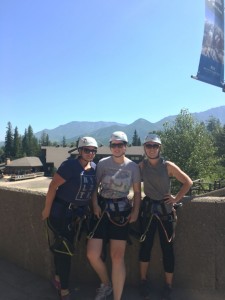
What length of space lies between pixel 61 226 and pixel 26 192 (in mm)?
1132

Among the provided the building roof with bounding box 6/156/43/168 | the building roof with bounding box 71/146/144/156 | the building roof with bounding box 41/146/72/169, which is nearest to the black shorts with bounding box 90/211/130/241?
the building roof with bounding box 71/146/144/156

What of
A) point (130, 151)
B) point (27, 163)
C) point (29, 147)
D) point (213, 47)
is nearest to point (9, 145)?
point (29, 147)

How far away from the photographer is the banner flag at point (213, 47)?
30.7 ft

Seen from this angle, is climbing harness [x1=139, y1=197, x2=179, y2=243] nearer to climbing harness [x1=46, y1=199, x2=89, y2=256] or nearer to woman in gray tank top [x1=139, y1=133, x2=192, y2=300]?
woman in gray tank top [x1=139, y1=133, x2=192, y2=300]

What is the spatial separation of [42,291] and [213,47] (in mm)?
7879

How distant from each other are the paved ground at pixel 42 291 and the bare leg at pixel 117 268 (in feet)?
1.28

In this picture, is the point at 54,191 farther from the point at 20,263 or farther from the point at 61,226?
the point at 20,263

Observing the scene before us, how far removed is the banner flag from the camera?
9.35m

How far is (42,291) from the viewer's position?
4.26m

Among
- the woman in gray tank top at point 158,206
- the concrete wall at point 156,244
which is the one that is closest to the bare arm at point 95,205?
the woman in gray tank top at point 158,206

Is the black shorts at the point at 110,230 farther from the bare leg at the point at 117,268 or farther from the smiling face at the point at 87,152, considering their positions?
the smiling face at the point at 87,152

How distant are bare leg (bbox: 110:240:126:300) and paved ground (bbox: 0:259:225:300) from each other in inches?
15.4

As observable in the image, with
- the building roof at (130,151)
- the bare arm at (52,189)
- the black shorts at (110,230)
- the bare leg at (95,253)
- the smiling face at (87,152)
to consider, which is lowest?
A: the bare leg at (95,253)

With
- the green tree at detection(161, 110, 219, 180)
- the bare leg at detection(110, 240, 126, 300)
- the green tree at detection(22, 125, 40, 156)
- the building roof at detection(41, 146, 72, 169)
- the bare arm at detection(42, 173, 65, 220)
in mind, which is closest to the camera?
the bare leg at detection(110, 240, 126, 300)
